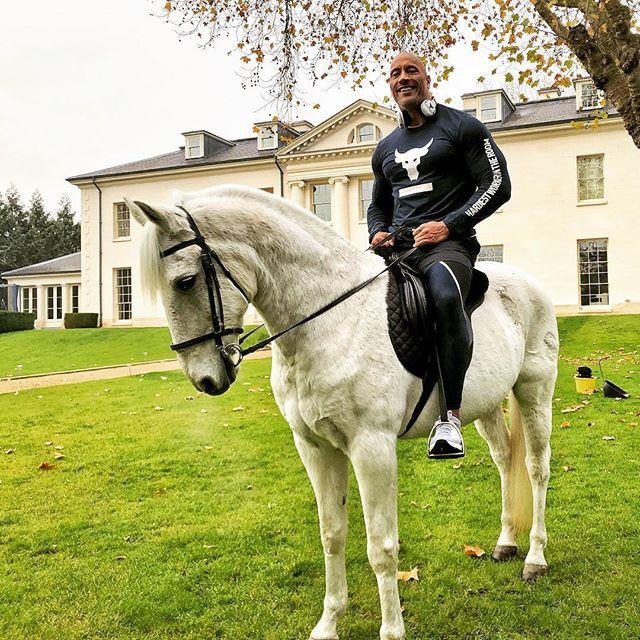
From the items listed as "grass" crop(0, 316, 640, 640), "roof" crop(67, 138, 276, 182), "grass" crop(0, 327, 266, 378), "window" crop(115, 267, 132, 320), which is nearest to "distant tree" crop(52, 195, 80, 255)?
"roof" crop(67, 138, 276, 182)

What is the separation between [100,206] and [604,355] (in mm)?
29644

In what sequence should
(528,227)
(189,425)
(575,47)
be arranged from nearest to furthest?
(575,47), (189,425), (528,227)

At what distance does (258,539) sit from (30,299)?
42289mm

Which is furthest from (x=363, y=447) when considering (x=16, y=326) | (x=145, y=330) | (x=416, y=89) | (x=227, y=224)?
(x=16, y=326)

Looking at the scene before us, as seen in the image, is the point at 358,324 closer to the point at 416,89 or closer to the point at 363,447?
the point at 363,447

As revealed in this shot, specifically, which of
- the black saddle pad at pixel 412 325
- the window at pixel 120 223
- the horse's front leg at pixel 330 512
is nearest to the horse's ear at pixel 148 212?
the black saddle pad at pixel 412 325

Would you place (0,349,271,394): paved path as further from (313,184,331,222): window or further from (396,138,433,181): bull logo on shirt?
(313,184,331,222): window

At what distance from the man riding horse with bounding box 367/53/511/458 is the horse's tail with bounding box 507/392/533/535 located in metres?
1.53

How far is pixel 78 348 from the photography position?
24594mm

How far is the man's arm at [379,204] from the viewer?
3723 millimetres

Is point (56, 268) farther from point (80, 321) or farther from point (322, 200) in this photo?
point (322, 200)

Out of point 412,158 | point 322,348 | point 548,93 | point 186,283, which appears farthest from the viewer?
point 548,93

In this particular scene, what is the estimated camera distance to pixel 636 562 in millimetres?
4289

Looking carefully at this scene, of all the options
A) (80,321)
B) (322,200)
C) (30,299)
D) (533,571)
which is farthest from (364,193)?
(533,571)
